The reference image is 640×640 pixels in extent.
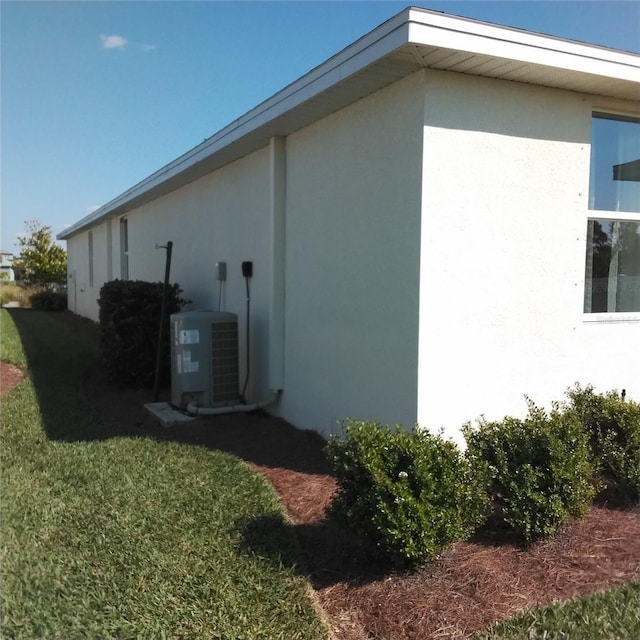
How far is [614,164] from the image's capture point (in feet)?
17.7

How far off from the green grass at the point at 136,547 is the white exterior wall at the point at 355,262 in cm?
120

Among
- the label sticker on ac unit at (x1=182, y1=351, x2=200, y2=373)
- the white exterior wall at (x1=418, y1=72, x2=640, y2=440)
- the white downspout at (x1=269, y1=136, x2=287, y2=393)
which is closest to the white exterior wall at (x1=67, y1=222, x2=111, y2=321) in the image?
the label sticker on ac unit at (x1=182, y1=351, x2=200, y2=373)

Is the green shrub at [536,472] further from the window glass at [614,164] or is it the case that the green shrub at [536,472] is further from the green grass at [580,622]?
the window glass at [614,164]

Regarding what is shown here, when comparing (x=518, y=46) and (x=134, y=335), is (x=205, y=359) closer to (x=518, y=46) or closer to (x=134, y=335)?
(x=134, y=335)

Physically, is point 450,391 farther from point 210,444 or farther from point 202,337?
point 202,337

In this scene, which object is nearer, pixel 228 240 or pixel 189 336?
pixel 189 336

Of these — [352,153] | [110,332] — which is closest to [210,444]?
[352,153]

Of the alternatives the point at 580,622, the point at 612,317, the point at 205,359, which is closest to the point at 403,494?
the point at 580,622

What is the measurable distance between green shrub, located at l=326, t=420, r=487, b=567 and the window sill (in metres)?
2.52

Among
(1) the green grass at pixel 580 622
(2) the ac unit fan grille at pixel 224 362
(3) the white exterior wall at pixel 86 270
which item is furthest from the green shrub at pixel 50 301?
(1) the green grass at pixel 580 622

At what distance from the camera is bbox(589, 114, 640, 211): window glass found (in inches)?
208

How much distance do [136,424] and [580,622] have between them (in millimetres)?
5085

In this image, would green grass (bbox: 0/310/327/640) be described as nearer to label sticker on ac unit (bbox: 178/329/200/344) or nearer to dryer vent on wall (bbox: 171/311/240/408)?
dryer vent on wall (bbox: 171/311/240/408)

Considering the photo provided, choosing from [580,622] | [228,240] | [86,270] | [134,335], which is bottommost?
[580,622]
